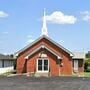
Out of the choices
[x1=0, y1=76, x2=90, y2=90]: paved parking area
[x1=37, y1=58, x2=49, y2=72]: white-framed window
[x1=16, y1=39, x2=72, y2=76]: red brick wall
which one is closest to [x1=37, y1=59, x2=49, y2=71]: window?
[x1=37, y1=58, x2=49, y2=72]: white-framed window

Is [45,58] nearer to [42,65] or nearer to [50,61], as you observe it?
[50,61]

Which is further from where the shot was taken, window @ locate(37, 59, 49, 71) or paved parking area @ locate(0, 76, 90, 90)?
window @ locate(37, 59, 49, 71)

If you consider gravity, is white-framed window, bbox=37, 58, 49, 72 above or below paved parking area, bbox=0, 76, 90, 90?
above

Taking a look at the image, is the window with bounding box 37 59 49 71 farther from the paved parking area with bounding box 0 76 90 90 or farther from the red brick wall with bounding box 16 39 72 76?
the paved parking area with bounding box 0 76 90 90

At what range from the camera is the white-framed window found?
162 feet

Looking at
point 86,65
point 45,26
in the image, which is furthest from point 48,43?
point 86,65

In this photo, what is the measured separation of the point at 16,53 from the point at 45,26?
10.2 meters

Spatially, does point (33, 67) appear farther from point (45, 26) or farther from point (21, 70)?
point (45, 26)

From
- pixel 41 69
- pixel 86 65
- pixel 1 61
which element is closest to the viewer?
pixel 41 69

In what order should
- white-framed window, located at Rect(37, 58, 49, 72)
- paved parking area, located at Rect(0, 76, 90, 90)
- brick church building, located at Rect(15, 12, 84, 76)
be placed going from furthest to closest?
brick church building, located at Rect(15, 12, 84, 76) → white-framed window, located at Rect(37, 58, 49, 72) → paved parking area, located at Rect(0, 76, 90, 90)

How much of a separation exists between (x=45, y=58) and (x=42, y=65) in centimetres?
121

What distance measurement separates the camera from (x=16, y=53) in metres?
51.2

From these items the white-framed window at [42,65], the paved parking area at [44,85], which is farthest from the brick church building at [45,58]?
the paved parking area at [44,85]

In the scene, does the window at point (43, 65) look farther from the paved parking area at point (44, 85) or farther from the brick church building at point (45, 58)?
the paved parking area at point (44, 85)
